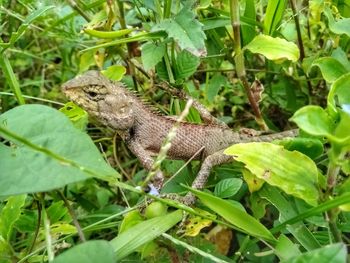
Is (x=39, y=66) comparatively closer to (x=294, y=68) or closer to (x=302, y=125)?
(x=294, y=68)

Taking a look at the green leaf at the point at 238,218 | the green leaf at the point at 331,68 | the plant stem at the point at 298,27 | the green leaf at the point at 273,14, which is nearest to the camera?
the green leaf at the point at 238,218

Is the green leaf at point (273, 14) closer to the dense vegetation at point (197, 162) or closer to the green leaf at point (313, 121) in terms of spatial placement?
the dense vegetation at point (197, 162)

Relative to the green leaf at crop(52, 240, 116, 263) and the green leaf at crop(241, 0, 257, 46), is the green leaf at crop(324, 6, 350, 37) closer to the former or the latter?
the green leaf at crop(241, 0, 257, 46)

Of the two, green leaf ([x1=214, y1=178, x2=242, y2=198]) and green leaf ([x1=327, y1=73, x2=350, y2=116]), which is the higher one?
green leaf ([x1=327, y1=73, x2=350, y2=116])

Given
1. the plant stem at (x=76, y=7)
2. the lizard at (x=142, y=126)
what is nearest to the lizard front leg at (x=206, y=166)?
the lizard at (x=142, y=126)

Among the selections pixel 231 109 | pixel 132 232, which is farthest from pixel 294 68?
pixel 132 232

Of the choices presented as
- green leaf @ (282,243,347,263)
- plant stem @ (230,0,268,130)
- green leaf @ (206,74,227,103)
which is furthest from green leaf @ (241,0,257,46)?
green leaf @ (282,243,347,263)
